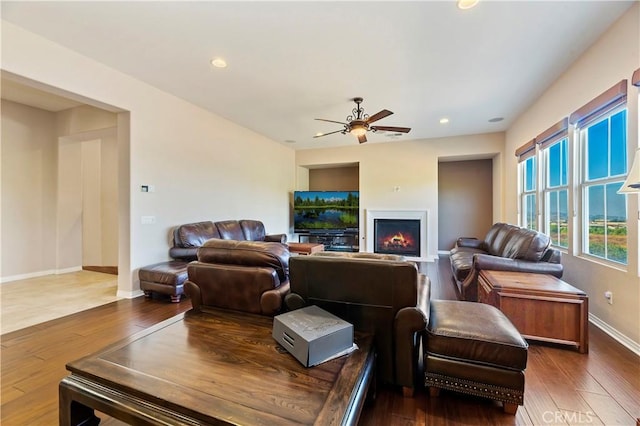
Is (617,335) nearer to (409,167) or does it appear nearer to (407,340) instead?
(407,340)

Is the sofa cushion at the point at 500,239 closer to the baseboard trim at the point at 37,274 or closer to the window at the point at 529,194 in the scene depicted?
the window at the point at 529,194

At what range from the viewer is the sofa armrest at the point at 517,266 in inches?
107

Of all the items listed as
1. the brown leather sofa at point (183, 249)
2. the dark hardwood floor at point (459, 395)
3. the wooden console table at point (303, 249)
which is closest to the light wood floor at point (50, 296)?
the dark hardwood floor at point (459, 395)

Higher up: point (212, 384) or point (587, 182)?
point (587, 182)

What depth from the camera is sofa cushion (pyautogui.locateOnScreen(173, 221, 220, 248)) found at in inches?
162

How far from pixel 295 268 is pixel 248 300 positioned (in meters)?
0.49

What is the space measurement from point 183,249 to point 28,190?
10.3 feet

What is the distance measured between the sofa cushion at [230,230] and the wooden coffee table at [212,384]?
3.39 m

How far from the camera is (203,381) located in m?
1.12

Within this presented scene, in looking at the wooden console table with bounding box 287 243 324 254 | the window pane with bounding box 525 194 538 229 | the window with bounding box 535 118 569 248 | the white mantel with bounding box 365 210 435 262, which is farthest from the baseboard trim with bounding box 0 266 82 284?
the window pane with bounding box 525 194 538 229

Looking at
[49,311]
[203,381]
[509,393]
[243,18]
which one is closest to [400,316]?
[509,393]

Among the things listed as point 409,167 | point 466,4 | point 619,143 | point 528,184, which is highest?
point 466,4

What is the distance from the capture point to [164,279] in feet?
11.3

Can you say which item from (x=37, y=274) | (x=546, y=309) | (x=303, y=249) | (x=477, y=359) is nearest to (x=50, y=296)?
(x=37, y=274)
